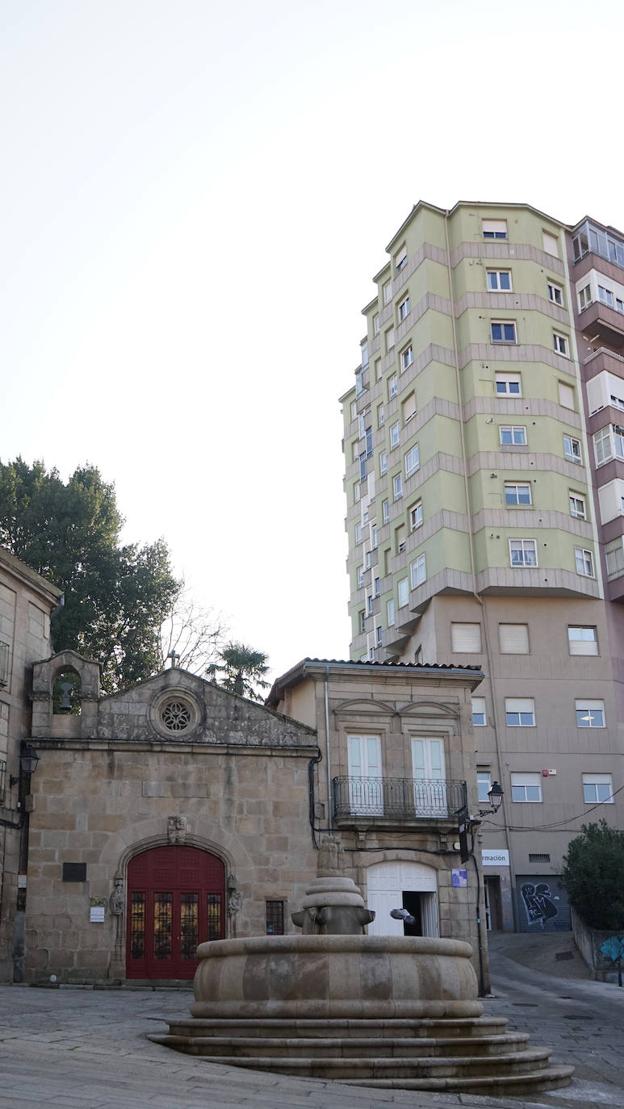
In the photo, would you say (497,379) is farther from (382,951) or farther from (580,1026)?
(382,951)

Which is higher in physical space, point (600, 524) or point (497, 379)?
point (497, 379)

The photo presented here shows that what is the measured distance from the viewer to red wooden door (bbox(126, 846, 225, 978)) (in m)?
25.1

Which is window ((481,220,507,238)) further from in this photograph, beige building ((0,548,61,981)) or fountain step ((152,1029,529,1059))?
fountain step ((152,1029,529,1059))

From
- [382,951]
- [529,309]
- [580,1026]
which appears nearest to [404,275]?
[529,309]

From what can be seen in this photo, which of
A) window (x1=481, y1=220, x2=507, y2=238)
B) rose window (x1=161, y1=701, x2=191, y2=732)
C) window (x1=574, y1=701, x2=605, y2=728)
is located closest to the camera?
rose window (x1=161, y1=701, x2=191, y2=732)

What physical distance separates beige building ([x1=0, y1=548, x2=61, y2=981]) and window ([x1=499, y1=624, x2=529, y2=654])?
2056cm

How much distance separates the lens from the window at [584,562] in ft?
145

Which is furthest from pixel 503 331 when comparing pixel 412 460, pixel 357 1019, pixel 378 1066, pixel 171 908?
pixel 378 1066

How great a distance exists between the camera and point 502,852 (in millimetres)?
40000

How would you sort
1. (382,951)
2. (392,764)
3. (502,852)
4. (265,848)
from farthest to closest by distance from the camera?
(502,852) < (392,764) < (265,848) < (382,951)

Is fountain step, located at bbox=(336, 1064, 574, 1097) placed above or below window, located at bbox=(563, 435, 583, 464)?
below

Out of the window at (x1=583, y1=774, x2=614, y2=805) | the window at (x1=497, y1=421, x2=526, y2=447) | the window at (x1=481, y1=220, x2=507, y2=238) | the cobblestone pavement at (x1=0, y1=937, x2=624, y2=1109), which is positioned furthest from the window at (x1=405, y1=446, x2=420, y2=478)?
the cobblestone pavement at (x1=0, y1=937, x2=624, y2=1109)

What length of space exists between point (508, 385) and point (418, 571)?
813 cm

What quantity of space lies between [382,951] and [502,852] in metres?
28.0
